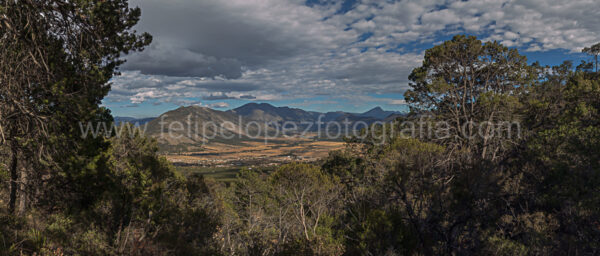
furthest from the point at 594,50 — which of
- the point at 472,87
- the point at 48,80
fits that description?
the point at 48,80

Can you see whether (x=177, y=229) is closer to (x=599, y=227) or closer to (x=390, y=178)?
(x=390, y=178)

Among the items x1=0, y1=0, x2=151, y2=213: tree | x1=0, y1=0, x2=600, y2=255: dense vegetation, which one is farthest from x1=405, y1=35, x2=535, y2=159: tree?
x1=0, y1=0, x2=151, y2=213: tree

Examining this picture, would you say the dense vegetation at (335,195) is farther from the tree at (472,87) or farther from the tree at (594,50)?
the tree at (594,50)

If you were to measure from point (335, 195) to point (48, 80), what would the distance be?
52.2 feet

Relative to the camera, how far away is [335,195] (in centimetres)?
1891

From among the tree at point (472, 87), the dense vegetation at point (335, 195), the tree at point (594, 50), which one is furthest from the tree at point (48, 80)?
the tree at point (594, 50)

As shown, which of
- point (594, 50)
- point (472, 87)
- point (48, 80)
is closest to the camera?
point (48, 80)

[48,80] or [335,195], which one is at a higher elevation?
[48,80]

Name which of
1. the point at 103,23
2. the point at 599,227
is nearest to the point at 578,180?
the point at 599,227

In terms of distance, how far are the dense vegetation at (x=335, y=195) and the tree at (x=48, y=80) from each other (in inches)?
1.5

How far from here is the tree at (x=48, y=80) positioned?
264 inches

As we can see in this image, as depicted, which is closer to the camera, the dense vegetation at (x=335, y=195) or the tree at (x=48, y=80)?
the tree at (x=48, y=80)

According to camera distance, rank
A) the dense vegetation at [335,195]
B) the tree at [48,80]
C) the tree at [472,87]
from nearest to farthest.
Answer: the tree at [48,80], the dense vegetation at [335,195], the tree at [472,87]

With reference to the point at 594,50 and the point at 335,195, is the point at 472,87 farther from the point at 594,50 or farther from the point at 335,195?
the point at 594,50
